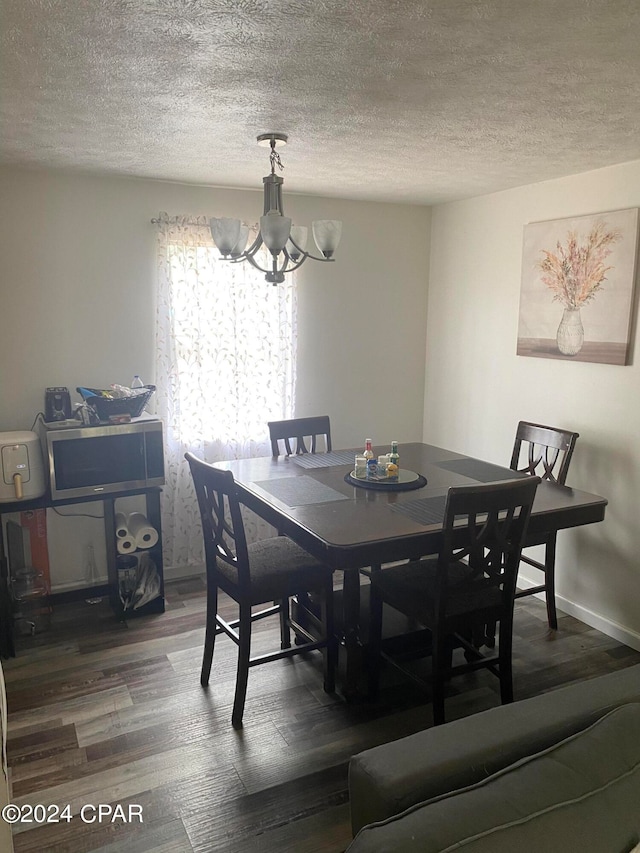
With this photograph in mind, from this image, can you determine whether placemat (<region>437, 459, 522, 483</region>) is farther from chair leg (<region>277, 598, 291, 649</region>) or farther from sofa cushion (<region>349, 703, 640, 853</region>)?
sofa cushion (<region>349, 703, 640, 853</region>)

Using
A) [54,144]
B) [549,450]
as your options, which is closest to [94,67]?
[54,144]

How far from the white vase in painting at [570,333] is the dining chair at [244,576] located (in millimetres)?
1800

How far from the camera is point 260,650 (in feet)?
10.1

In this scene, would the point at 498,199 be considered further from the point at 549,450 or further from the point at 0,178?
the point at 0,178

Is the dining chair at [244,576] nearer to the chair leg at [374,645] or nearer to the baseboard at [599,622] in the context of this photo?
the chair leg at [374,645]

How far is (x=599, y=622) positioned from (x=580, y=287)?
1765 mm

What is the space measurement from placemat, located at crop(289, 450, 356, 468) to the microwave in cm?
75

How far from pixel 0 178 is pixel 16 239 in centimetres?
30

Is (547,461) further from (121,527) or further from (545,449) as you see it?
(121,527)

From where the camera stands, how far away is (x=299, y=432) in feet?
11.7

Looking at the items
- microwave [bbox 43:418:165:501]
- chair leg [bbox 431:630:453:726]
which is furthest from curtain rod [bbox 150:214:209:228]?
chair leg [bbox 431:630:453:726]

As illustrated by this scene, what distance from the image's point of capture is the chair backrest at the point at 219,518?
2428 mm

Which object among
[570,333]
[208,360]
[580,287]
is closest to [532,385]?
[570,333]

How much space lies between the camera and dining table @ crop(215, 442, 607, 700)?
2229 millimetres
